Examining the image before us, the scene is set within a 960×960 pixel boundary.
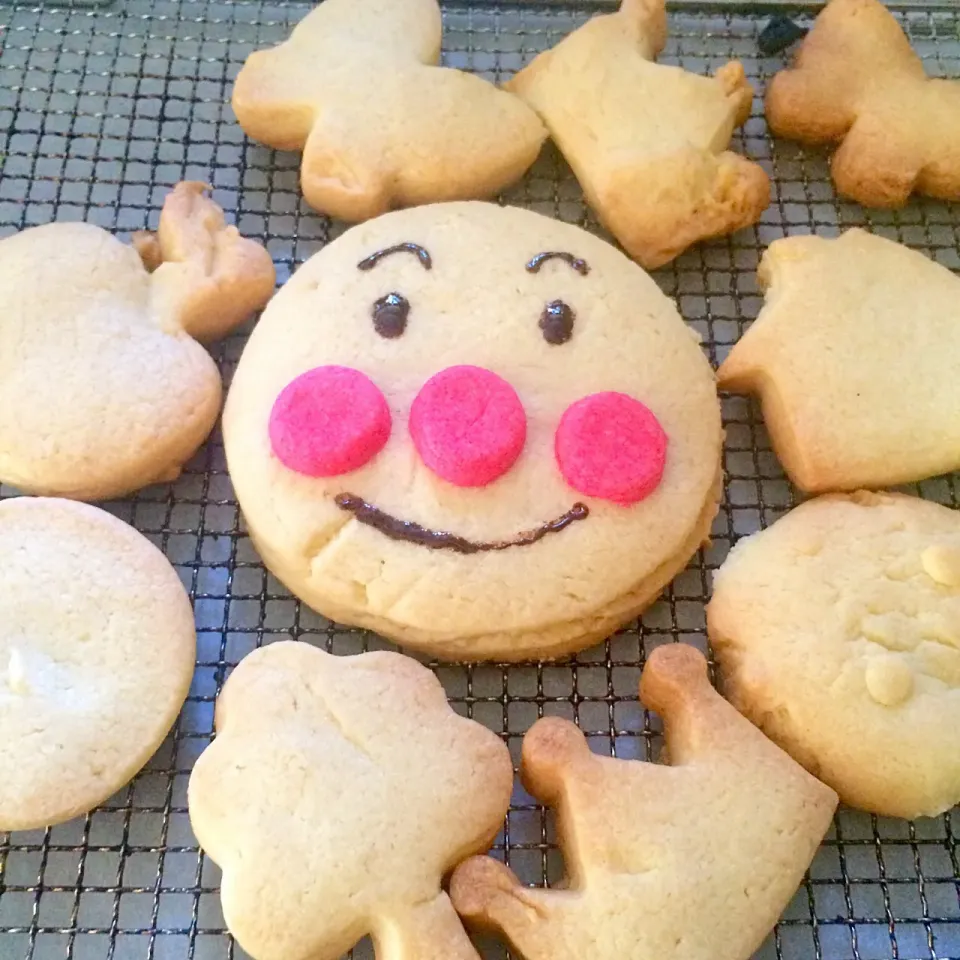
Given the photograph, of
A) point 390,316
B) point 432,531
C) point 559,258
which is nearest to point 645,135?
point 559,258

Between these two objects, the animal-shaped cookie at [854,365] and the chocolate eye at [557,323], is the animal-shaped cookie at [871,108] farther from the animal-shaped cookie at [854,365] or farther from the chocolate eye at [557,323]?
the chocolate eye at [557,323]

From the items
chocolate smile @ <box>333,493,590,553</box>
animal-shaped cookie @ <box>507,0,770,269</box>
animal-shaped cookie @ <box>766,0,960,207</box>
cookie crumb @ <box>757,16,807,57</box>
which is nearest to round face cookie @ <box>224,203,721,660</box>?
chocolate smile @ <box>333,493,590,553</box>

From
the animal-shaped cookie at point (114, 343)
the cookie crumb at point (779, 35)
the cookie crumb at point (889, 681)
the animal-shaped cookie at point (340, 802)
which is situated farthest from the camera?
the cookie crumb at point (779, 35)

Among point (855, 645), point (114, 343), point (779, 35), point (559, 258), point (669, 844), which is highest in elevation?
point (779, 35)

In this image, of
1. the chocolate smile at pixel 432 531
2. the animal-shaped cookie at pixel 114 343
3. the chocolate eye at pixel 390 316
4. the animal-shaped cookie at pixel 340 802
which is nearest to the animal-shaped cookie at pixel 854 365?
the chocolate smile at pixel 432 531

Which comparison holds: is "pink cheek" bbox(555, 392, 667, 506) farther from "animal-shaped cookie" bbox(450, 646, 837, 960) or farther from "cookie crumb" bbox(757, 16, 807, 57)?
"cookie crumb" bbox(757, 16, 807, 57)

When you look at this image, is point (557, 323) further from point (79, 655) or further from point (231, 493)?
point (79, 655)

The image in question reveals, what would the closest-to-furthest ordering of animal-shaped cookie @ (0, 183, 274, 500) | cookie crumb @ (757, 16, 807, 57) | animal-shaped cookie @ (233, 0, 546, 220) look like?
animal-shaped cookie @ (0, 183, 274, 500)
animal-shaped cookie @ (233, 0, 546, 220)
cookie crumb @ (757, 16, 807, 57)
